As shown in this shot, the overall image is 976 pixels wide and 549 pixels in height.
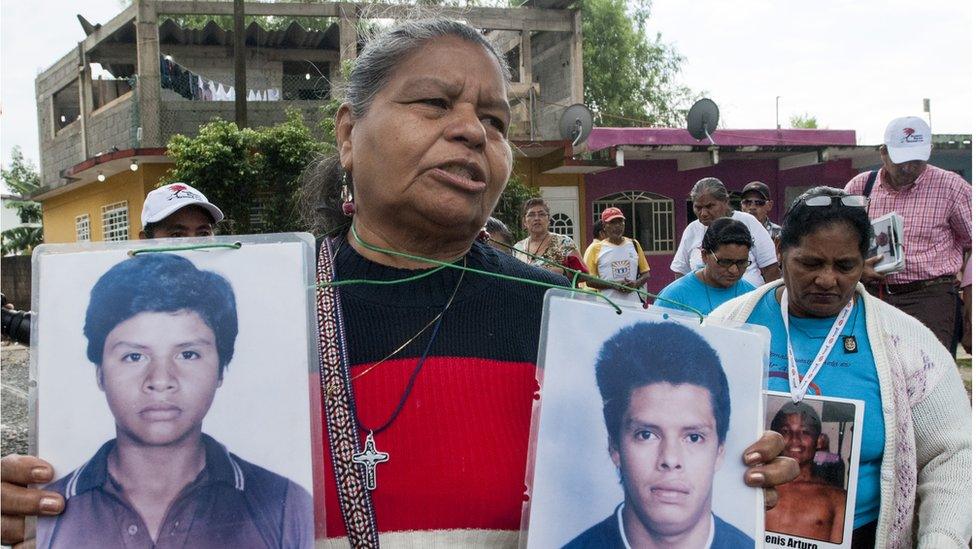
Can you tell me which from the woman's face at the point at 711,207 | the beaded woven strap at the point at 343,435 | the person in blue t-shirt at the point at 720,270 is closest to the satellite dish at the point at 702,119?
the woman's face at the point at 711,207

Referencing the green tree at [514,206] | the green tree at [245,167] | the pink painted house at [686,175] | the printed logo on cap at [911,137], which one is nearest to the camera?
the printed logo on cap at [911,137]

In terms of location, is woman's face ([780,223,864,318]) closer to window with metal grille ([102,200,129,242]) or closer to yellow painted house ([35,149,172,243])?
yellow painted house ([35,149,172,243])

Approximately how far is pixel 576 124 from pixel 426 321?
45.2 feet

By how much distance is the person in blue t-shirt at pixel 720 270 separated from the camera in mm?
4477

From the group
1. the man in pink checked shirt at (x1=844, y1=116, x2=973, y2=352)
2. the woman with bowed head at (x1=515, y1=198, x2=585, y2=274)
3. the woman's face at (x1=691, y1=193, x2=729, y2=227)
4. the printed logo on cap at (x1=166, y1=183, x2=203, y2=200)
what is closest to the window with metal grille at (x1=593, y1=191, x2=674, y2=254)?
the woman with bowed head at (x1=515, y1=198, x2=585, y2=274)

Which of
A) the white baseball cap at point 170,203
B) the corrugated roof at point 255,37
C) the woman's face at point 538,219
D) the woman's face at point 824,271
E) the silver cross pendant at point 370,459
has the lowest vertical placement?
the silver cross pendant at point 370,459

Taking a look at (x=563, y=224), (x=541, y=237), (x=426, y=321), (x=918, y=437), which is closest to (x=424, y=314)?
(x=426, y=321)

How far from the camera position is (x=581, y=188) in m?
16.9

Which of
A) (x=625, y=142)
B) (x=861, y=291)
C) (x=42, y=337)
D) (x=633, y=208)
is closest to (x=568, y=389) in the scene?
(x=42, y=337)

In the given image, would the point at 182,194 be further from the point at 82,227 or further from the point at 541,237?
the point at 82,227

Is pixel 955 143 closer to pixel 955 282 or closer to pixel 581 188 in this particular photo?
pixel 581 188

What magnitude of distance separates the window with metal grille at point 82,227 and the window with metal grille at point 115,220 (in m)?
0.97

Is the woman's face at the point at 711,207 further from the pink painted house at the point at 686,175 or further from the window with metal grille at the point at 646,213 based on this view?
the window with metal grille at the point at 646,213

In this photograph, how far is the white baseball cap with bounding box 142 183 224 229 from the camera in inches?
144
